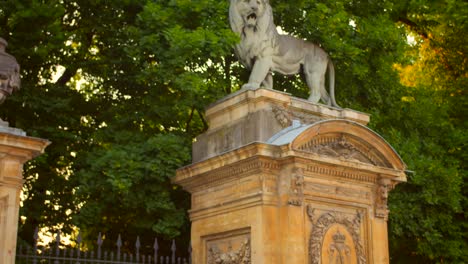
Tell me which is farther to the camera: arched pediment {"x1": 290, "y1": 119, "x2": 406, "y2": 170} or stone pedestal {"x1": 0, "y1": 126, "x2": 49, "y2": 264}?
arched pediment {"x1": 290, "y1": 119, "x2": 406, "y2": 170}

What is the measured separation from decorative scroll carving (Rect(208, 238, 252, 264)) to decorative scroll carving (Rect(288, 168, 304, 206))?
0.89 m

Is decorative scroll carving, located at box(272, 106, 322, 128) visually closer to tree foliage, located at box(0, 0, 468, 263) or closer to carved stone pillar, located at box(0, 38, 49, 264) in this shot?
tree foliage, located at box(0, 0, 468, 263)

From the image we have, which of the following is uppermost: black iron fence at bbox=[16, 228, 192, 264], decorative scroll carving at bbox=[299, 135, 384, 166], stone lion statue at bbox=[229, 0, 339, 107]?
stone lion statue at bbox=[229, 0, 339, 107]

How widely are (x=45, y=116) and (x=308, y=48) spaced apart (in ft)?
17.1

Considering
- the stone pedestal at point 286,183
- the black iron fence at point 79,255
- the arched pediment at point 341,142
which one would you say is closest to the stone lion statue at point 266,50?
the stone pedestal at point 286,183

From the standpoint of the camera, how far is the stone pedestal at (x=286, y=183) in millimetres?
10180

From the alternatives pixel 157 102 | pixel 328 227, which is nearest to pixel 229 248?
pixel 328 227

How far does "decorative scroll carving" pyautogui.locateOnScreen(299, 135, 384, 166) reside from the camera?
415 inches

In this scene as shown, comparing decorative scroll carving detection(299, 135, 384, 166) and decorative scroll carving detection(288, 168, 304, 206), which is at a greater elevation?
decorative scroll carving detection(299, 135, 384, 166)

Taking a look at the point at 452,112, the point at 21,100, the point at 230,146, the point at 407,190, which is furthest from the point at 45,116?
the point at 452,112

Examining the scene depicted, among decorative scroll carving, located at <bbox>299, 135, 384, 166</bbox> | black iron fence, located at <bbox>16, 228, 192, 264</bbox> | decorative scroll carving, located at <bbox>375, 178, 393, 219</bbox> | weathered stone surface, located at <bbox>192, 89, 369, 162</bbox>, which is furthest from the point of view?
decorative scroll carving, located at <bbox>375, 178, 393, 219</bbox>

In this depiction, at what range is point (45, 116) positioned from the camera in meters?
13.9

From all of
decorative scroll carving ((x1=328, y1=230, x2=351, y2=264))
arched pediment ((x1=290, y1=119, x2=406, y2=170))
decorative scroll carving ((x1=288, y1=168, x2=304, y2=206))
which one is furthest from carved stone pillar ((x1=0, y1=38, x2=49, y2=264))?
decorative scroll carving ((x1=328, y1=230, x2=351, y2=264))

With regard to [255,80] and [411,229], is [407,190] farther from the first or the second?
[255,80]
